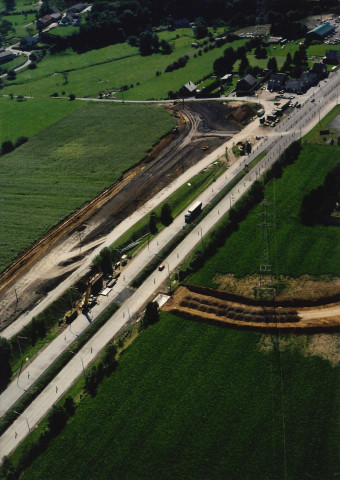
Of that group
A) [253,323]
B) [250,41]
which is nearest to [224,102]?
[250,41]

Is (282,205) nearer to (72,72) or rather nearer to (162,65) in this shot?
(162,65)

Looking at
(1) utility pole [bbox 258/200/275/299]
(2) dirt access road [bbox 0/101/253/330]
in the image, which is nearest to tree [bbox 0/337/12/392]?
(2) dirt access road [bbox 0/101/253/330]

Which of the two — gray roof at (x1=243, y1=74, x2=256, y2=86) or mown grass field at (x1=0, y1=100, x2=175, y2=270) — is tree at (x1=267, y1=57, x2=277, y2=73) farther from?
mown grass field at (x1=0, y1=100, x2=175, y2=270)

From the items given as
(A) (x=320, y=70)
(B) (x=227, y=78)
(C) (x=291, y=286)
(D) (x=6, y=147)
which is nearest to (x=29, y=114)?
(D) (x=6, y=147)

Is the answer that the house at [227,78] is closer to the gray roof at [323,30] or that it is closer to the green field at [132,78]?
the green field at [132,78]

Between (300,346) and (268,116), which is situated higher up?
(268,116)
